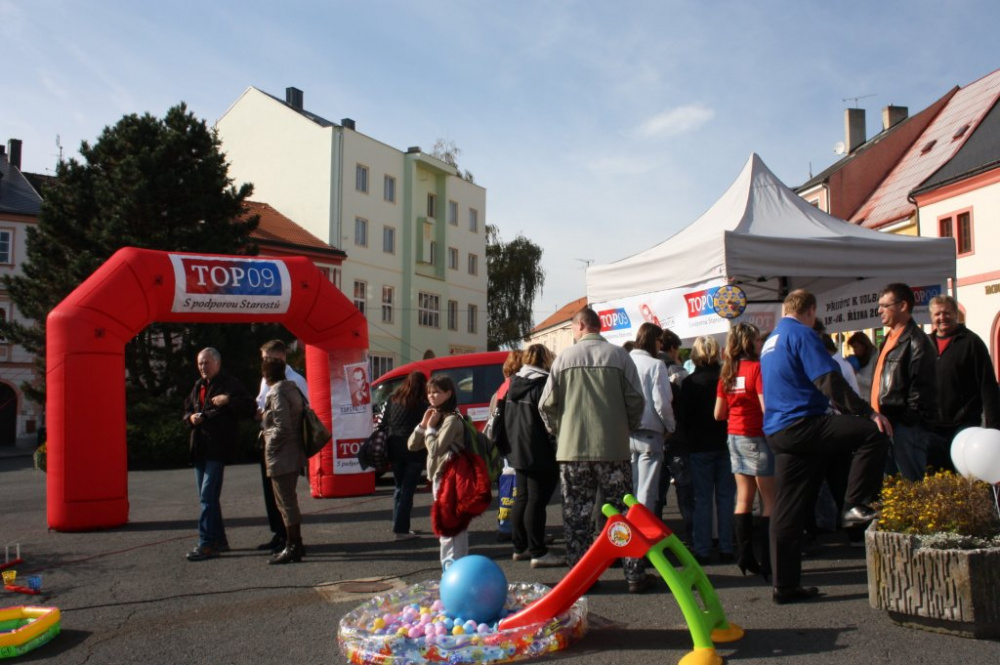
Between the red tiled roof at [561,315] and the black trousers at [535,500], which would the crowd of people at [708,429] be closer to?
the black trousers at [535,500]

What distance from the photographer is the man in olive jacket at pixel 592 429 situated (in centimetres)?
616

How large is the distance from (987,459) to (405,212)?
39.7 m

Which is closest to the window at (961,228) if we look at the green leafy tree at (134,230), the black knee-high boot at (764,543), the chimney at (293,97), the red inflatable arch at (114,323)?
the green leafy tree at (134,230)

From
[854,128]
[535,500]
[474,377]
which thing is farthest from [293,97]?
[535,500]

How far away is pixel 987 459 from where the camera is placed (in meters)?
4.93

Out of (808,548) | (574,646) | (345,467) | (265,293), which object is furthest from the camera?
(345,467)

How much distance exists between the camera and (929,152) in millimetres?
33938

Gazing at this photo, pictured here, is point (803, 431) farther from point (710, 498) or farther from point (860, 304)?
point (860, 304)

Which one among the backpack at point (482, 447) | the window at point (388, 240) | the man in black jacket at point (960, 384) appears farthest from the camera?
the window at point (388, 240)

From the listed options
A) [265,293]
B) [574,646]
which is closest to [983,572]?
[574,646]

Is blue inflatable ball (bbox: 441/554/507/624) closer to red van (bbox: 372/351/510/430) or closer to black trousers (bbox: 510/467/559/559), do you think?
black trousers (bbox: 510/467/559/559)

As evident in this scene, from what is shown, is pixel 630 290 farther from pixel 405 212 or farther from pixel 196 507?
pixel 405 212

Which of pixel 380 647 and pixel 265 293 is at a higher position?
pixel 265 293

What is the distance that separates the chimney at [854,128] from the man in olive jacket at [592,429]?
40.1 meters
